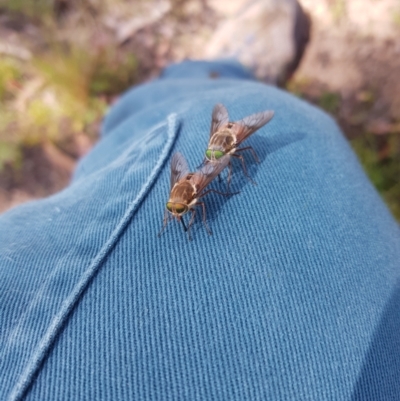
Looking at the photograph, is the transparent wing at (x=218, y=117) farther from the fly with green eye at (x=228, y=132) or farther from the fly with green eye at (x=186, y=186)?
the fly with green eye at (x=186, y=186)

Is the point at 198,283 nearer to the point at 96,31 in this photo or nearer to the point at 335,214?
the point at 335,214

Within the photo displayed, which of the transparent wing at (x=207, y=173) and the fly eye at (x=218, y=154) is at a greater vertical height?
the fly eye at (x=218, y=154)

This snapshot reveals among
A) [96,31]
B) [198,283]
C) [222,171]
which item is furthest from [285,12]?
[198,283]

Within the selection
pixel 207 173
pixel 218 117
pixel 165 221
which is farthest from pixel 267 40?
pixel 165 221

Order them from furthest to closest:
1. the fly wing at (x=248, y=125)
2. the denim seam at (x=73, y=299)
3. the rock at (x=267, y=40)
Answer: the rock at (x=267, y=40) → the fly wing at (x=248, y=125) → the denim seam at (x=73, y=299)

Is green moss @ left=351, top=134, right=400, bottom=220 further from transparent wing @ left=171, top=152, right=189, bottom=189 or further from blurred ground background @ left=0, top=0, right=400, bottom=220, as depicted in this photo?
transparent wing @ left=171, top=152, right=189, bottom=189

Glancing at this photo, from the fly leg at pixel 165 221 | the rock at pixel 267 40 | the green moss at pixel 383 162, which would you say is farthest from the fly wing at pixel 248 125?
the rock at pixel 267 40

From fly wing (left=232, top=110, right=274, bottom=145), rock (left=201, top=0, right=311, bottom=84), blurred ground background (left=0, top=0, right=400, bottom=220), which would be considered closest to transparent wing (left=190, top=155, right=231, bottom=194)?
fly wing (left=232, top=110, right=274, bottom=145)
